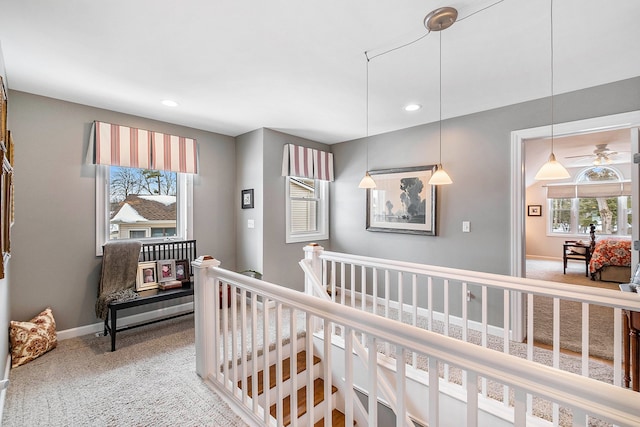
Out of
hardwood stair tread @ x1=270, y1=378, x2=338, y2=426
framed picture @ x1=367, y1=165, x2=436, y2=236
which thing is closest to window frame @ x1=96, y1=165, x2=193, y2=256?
hardwood stair tread @ x1=270, y1=378, x2=338, y2=426

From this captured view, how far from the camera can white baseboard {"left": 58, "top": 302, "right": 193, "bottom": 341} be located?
2998mm

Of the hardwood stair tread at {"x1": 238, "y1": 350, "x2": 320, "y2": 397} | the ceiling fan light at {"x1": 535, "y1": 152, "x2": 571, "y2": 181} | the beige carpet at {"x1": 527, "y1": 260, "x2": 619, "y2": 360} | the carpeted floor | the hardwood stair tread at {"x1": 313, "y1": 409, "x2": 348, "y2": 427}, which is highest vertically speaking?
the ceiling fan light at {"x1": 535, "y1": 152, "x2": 571, "y2": 181}

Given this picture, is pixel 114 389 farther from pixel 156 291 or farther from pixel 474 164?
pixel 474 164

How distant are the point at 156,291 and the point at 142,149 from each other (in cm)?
158

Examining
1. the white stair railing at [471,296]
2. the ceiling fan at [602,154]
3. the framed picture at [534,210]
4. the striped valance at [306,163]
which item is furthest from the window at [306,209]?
the framed picture at [534,210]

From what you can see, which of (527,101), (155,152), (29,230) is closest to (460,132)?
(527,101)

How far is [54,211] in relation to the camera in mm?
2910

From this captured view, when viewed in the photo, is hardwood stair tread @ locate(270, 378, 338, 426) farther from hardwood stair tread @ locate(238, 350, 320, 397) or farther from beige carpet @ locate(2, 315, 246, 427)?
beige carpet @ locate(2, 315, 246, 427)

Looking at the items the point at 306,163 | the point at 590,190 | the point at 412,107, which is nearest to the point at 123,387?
the point at 306,163

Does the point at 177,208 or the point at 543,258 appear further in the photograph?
the point at 543,258

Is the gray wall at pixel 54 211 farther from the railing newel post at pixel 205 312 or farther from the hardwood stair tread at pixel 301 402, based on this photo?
the hardwood stair tread at pixel 301 402

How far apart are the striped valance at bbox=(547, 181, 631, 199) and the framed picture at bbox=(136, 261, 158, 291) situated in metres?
9.24

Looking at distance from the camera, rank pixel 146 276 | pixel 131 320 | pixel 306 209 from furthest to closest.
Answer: pixel 306 209, pixel 131 320, pixel 146 276

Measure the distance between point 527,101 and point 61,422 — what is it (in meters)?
4.48
